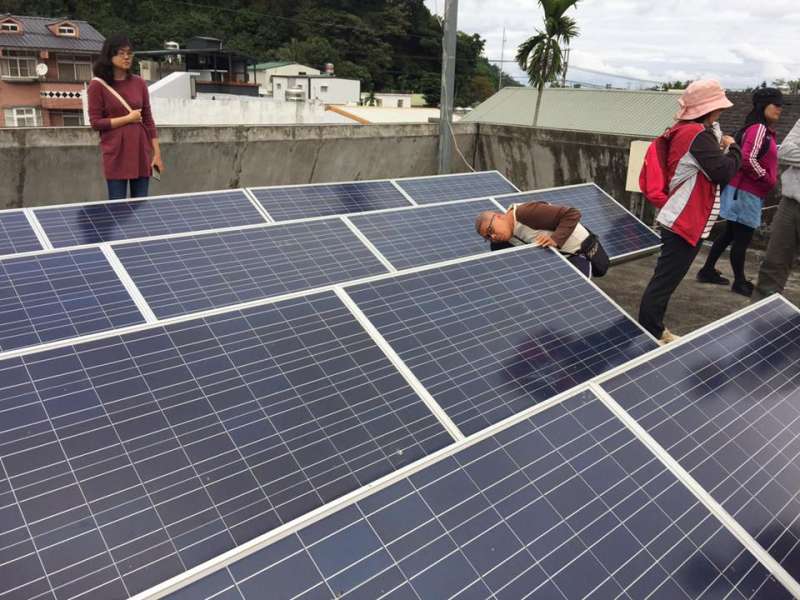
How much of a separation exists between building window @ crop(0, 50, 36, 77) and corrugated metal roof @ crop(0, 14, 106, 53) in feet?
2.20

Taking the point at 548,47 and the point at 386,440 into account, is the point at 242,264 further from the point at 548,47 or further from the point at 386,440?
the point at 548,47

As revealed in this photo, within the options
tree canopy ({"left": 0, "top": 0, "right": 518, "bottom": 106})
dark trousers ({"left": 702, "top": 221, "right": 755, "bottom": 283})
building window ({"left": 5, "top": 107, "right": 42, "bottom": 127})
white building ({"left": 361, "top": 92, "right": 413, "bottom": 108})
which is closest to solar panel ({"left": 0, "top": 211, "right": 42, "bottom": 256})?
dark trousers ({"left": 702, "top": 221, "right": 755, "bottom": 283})

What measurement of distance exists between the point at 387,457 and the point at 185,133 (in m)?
7.50

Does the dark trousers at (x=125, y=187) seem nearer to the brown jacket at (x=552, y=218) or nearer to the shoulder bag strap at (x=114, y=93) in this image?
the shoulder bag strap at (x=114, y=93)

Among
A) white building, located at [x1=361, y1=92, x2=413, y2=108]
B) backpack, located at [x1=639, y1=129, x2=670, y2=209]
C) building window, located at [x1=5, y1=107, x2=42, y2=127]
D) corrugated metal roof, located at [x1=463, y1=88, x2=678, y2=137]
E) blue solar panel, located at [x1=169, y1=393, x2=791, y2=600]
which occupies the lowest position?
building window, located at [x1=5, y1=107, x2=42, y2=127]

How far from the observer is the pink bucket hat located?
14.2 ft

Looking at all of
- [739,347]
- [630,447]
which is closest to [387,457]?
[630,447]

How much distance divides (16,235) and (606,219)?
5894 millimetres

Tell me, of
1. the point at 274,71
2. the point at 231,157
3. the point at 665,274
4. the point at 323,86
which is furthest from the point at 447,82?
the point at 274,71

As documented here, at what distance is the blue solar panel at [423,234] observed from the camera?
509cm

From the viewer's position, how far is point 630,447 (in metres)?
2.38

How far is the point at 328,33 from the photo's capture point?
270ft

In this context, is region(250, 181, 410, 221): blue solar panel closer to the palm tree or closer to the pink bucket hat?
the pink bucket hat

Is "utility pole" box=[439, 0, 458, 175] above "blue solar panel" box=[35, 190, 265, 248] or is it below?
above
